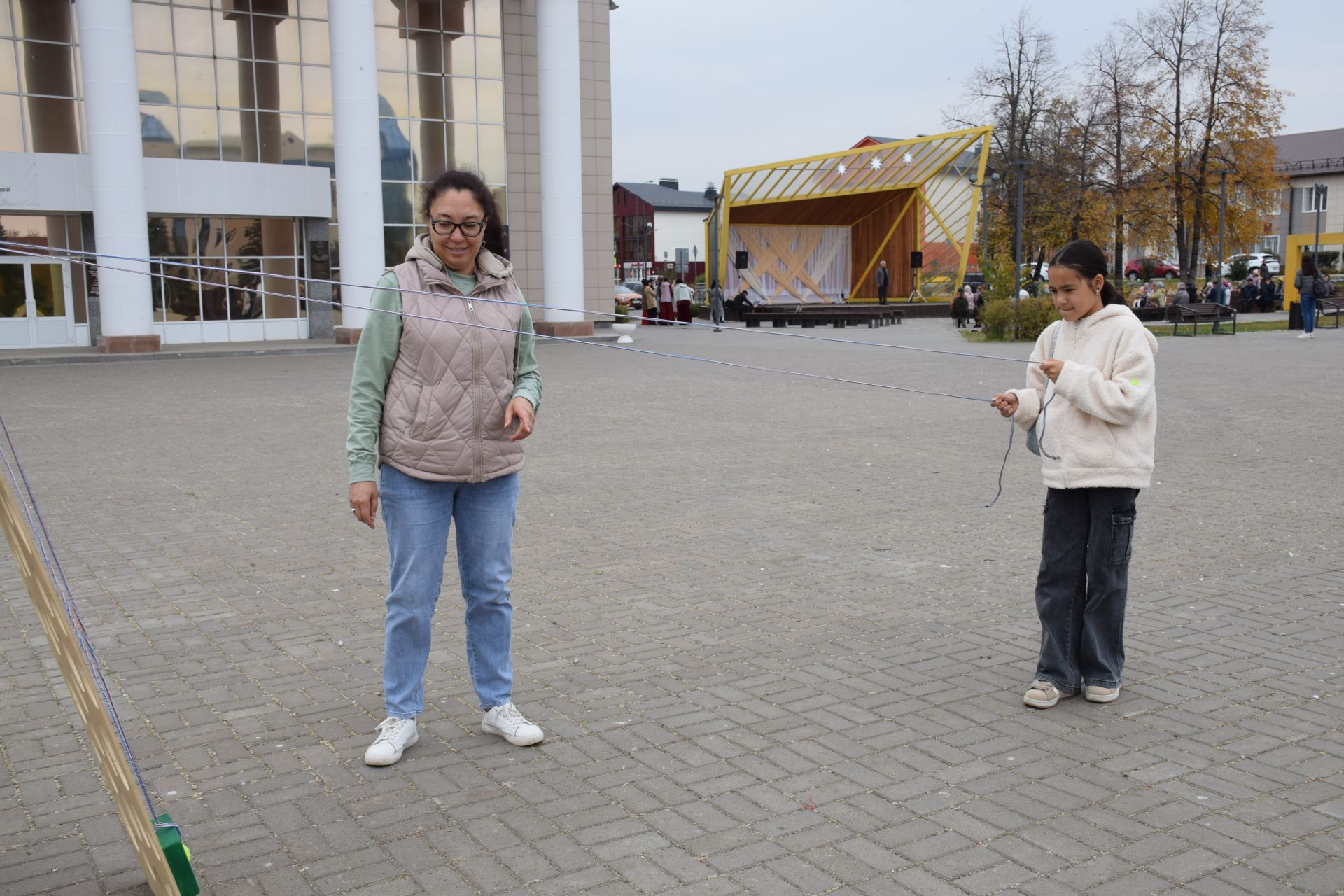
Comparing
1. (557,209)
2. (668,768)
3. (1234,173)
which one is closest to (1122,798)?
(668,768)

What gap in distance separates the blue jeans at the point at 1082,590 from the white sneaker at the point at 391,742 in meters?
2.46

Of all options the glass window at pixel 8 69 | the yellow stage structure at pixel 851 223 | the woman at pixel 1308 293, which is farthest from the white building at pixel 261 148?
the woman at pixel 1308 293

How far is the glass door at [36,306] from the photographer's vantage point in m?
29.1

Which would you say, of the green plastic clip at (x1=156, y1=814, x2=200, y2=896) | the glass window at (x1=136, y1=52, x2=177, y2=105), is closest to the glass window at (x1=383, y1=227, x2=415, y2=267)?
the glass window at (x1=136, y1=52, x2=177, y2=105)

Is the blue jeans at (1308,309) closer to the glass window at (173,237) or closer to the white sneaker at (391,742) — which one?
the glass window at (173,237)

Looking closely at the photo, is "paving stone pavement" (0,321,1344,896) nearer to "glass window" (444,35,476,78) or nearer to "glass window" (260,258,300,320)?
"glass window" (260,258,300,320)

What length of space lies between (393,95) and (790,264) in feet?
76.8

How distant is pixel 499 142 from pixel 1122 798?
106ft

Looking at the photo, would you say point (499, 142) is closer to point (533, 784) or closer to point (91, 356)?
point (91, 356)

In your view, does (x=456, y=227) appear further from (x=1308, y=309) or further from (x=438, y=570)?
(x=1308, y=309)

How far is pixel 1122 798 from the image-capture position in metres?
3.85

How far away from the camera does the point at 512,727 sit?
4332mm

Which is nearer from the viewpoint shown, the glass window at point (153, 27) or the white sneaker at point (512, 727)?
the white sneaker at point (512, 727)

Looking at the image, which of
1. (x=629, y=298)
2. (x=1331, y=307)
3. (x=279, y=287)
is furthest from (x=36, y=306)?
(x=1331, y=307)
